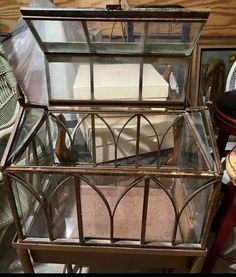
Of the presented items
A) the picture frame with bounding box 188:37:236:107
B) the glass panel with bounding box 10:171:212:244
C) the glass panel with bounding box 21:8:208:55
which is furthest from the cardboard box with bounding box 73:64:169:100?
the picture frame with bounding box 188:37:236:107

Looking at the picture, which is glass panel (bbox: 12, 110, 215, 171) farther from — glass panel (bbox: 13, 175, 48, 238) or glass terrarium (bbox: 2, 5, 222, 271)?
glass panel (bbox: 13, 175, 48, 238)

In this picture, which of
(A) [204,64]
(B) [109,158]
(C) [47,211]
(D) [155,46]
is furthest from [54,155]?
(A) [204,64]

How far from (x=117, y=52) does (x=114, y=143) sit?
328mm

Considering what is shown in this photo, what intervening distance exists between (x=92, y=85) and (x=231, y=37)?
2.96 feet

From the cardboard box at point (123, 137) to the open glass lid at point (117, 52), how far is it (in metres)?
0.09

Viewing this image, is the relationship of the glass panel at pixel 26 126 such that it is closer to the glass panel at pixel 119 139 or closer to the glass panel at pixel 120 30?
the glass panel at pixel 119 139

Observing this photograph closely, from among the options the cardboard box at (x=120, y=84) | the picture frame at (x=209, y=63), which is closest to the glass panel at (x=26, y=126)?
the cardboard box at (x=120, y=84)

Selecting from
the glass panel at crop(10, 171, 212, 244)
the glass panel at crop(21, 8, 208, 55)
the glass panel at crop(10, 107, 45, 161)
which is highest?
the glass panel at crop(21, 8, 208, 55)

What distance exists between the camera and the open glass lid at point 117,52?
748 mm

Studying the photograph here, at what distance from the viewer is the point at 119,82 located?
3.48 ft

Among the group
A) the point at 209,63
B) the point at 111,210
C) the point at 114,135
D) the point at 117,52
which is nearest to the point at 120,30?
the point at 117,52

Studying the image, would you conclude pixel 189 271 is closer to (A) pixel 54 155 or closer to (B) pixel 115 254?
(B) pixel 115 254

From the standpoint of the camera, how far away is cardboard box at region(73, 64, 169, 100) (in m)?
1.02

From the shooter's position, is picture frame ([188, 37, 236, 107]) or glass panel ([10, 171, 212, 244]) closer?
glass panel ([10, 171, 212, 244])
